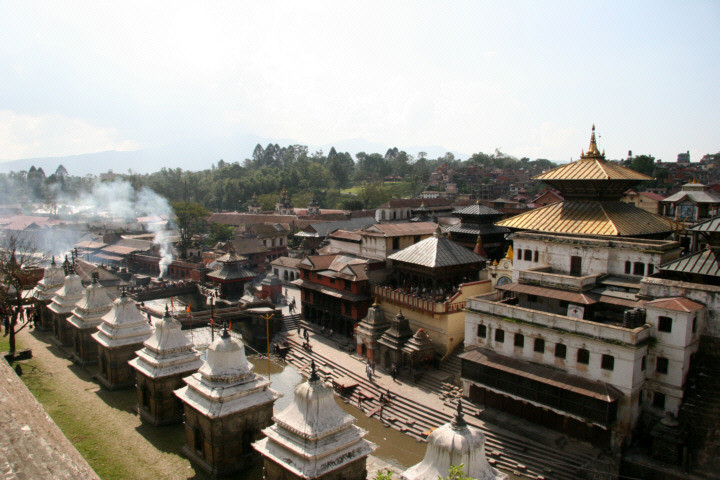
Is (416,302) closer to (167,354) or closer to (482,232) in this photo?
(482,232)

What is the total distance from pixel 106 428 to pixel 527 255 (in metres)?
23.6

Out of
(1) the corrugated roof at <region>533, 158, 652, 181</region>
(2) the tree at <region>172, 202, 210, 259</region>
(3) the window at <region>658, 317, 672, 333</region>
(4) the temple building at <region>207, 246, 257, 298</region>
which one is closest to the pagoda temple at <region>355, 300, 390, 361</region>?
(1) the corrugated roof at <region>533, 158, 652, 181</region>

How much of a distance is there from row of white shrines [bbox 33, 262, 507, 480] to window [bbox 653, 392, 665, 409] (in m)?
11.1

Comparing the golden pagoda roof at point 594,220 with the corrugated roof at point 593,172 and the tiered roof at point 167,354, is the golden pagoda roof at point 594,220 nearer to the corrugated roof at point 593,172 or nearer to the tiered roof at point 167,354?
the corrugated roof at point 593,172

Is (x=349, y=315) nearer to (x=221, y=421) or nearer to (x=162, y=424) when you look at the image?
(x=162, y=424)

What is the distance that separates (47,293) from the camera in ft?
118

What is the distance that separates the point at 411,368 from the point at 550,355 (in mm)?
8285

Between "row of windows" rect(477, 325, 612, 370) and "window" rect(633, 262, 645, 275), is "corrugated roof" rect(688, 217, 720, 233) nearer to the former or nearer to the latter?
"window" rect(633, 262, 645, 275)

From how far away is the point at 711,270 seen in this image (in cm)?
2088

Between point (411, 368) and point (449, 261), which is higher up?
point (449, 261)

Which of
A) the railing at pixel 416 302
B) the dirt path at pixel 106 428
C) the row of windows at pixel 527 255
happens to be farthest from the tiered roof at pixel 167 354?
the row of windows at pixel 527 255

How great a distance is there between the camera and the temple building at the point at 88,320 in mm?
29156

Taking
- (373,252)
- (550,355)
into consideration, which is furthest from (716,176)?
(550,355)

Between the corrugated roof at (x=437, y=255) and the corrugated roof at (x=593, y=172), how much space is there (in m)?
7.22
